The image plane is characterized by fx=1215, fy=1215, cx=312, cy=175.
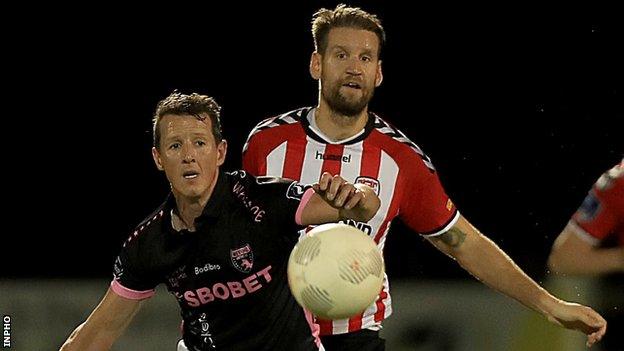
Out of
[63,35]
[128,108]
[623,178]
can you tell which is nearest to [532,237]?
Answer: [128,108]

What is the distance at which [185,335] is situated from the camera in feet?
13.4

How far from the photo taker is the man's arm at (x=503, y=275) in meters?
4.41

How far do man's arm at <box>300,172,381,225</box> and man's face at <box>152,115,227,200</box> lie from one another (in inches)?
14.8

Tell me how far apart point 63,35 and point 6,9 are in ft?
1.43

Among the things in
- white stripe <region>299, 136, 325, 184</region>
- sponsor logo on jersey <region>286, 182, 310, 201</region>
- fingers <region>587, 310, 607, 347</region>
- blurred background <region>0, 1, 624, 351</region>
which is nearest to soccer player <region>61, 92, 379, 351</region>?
Result: sponsor logo on jersey <region>286, 182, 310, 201</region>

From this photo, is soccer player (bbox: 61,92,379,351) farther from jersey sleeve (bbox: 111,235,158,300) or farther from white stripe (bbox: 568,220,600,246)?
white stripe (bbox: 568,220,600,246)

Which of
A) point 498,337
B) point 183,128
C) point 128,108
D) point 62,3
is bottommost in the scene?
point 498,337

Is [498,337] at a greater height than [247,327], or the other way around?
[247,327]

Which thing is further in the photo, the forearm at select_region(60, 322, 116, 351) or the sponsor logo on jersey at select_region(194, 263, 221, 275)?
the forearm at select_region(60, 322, 116, 351)

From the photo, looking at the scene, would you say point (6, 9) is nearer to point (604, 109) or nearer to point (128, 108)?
point (128, 108)

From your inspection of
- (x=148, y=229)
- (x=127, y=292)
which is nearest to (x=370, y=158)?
(x=148, y=229)

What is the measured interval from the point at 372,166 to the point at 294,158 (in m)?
0.30

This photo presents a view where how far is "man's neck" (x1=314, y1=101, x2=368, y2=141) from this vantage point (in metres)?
4.64

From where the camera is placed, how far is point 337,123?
A: 4.66 meters
